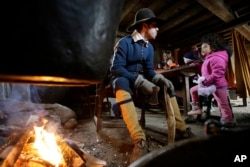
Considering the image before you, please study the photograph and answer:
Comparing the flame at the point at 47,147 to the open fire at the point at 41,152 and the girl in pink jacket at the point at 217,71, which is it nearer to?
the open fire at the point at 41,152

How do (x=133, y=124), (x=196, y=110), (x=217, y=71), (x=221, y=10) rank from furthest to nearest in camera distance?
(x=221, y=10)
(x=196, y=110)
(x=217, y=71)
(x=133, y=124)

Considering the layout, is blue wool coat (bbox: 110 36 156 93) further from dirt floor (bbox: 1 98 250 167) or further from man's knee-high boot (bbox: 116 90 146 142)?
dirt floor (bbox: 1 98 250 167)

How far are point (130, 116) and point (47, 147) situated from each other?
105cm

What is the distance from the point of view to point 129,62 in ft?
10.1

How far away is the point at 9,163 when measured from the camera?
5.39 feet

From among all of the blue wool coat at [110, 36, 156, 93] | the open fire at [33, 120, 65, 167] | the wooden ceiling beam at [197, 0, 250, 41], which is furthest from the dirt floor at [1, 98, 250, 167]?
the wooden ceiling beam at [197, 0, 250, 41]

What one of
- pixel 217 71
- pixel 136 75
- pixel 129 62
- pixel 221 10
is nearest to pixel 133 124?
pixel 136 75

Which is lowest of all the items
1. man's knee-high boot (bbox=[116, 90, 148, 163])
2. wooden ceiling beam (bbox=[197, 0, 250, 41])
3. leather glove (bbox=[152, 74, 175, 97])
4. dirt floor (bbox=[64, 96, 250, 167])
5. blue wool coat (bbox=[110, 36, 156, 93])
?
dirt floor (bbox=[64, 96, 250, 167])

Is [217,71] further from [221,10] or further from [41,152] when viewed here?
[41,152]

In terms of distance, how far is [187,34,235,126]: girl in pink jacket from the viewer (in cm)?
372

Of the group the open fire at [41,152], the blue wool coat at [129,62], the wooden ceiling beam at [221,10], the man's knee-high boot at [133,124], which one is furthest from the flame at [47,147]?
the wooden ceiling beam at [221,10]

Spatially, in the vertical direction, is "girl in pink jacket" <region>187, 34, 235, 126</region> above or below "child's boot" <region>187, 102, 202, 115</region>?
above

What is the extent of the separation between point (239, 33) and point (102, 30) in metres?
7.07

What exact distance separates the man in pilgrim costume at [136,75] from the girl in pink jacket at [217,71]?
4.12ft
